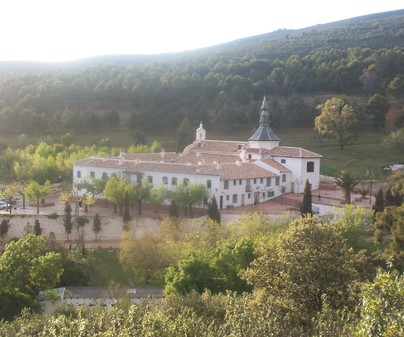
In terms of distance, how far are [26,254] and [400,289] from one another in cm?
1399

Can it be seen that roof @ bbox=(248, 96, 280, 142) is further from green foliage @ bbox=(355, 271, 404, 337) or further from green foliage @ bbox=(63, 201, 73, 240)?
green foliage @ bbox=(355, 271, 404, 337)

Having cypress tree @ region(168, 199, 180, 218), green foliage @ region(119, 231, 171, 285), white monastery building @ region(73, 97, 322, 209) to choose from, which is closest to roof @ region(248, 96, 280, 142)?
white monastery building @ region(73, 97, 322, 209)

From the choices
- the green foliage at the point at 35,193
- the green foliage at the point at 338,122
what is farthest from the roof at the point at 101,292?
the green foliage at the point at 338,122

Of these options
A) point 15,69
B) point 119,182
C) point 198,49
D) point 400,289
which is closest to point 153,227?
point 119,182

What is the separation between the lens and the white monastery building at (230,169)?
4300cm

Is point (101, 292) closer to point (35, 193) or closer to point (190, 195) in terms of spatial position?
point (190, 195)

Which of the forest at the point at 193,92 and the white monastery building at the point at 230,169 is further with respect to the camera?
the forest at the point at 193,92

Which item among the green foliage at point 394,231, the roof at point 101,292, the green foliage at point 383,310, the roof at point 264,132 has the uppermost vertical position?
the roof at point 264,132

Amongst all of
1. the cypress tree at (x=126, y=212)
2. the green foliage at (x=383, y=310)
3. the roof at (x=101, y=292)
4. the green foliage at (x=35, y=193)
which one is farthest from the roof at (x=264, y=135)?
the green foliage at (x=383, y=310)

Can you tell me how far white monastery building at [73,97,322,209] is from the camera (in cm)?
4300

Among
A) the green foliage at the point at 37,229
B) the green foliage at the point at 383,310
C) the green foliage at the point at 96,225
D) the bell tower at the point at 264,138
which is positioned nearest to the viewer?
the green foliage at the point at 383,310

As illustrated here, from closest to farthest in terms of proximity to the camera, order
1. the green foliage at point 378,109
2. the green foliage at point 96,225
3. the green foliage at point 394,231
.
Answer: the green foliage at point 394,231, the green foliage at point 96,225, the green foliage at point 378,109

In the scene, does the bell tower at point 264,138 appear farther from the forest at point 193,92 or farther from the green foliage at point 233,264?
the green foliage at point 233,264

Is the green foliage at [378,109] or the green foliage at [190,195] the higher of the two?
the green foliage at [378,109]
